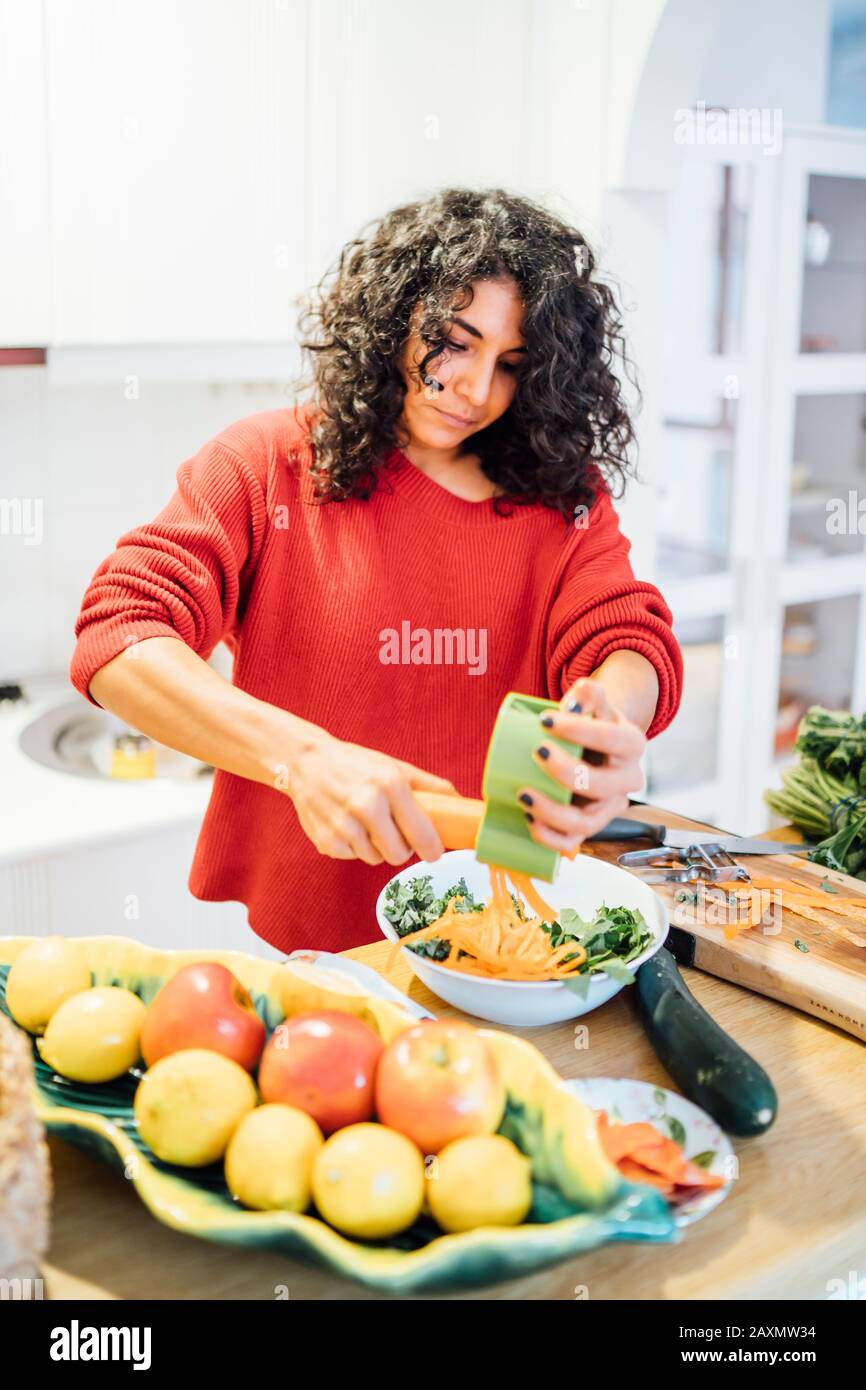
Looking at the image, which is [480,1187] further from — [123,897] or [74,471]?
[74,471]

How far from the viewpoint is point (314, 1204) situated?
0.82m

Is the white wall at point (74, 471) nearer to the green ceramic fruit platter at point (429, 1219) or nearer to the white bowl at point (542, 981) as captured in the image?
the white bowl at point (542, 981)

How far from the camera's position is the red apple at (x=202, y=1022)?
89cm

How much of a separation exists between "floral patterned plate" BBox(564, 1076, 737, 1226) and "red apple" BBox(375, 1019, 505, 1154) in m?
0.15

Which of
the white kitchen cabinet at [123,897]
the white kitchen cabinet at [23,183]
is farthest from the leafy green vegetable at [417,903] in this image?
the white kitchen cabinet at [23,183]

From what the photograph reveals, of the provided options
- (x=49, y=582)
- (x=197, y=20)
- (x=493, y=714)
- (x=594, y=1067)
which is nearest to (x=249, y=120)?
(x=197, y=20)

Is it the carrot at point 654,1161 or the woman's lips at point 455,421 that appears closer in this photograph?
the carrot at point 654,1161

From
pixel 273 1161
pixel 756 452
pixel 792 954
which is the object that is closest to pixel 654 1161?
pixel 273 1161

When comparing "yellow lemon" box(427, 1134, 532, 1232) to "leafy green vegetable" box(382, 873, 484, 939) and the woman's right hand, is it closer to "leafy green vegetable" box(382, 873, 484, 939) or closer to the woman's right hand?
the woman's right hand

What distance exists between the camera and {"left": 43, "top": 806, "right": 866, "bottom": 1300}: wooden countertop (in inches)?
32.6

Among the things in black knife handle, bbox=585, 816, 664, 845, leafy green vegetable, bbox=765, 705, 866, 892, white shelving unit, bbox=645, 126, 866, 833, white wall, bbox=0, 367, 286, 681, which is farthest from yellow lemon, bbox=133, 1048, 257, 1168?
white shelving unit, bbox=645, 126, 866, 833

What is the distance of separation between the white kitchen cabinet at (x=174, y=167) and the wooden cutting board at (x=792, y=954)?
143 cm

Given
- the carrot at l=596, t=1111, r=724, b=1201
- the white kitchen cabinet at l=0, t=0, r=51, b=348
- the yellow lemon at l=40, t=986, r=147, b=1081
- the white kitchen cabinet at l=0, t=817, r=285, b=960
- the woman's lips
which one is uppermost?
the white kitchen cabinet at l=0, t=0, r=51, b=348

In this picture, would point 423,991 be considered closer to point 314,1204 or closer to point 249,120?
point 314,1204
